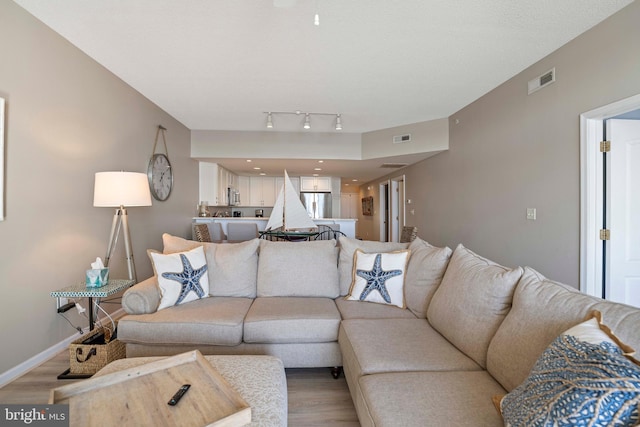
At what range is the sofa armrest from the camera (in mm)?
1882

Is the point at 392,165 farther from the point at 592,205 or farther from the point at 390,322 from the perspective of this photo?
the point at 390,322

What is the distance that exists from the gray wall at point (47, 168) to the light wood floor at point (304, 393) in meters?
0.20

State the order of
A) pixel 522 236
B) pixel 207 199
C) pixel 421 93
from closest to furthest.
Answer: pixel 522 236, pixel 421 93, pixel 207 199

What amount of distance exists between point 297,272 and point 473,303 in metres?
1.34

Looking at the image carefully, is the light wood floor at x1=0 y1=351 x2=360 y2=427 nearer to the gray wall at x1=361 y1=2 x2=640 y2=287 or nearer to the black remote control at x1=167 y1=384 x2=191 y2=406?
the black remote control at x1=167 y1=384 x2=191 y2=406

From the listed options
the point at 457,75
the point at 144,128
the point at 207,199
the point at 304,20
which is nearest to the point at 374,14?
the point at 304,20

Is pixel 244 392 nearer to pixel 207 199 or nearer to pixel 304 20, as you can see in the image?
pixel 304 20

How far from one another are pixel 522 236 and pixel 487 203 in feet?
2.26

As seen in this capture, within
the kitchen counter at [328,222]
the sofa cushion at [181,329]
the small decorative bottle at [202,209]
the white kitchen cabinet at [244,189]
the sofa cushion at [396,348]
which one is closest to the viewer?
the sofa cushion at [396,348]

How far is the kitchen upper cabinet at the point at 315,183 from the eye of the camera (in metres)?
7.63

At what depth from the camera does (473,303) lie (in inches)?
56.1

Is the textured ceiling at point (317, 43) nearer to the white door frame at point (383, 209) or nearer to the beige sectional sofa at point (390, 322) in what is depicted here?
the beige sectional sofa at point (390, 322)

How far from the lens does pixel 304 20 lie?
2100 millimetres

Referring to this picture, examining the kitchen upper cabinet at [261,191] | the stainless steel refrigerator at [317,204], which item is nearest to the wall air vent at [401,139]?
the stainless steel refrigerator at [317,204]
